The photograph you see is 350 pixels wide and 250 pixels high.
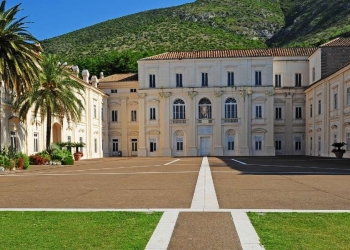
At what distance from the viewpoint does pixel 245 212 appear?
864 cm

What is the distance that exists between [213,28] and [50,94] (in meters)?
74.4

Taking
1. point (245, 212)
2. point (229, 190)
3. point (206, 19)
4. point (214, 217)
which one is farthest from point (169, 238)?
point (206, 19)

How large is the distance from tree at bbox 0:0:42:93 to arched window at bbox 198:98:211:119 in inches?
1229

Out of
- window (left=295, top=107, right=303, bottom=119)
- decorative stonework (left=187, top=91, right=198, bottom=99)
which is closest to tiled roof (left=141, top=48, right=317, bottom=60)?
decorative stonework (left=187, top=91, right=198, bottom=99)

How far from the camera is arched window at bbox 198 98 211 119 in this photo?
55.2 m

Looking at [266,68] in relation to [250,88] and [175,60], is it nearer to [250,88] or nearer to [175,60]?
[250,88]

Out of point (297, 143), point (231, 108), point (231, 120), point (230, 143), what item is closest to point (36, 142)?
point (231, 120)

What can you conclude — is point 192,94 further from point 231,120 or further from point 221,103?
point 231,120

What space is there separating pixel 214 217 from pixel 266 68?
4809cm

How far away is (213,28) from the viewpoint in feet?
330

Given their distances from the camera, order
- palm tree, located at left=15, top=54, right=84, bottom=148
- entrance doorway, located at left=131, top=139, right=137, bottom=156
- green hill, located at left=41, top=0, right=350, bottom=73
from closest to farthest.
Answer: palm tree, located at left=15, top=54, right=84, bottom=148, entrance doorway, located at left=131, top=139, right=137, bottom=156, green hill, located at left=41, top=0, right=350, bottom=73

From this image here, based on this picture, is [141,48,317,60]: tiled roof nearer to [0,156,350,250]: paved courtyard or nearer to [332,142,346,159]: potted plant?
[332,142,346,159]: potted plant

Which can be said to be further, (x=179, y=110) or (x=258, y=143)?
(x=179, y=110)

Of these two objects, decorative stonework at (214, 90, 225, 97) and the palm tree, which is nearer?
the palm tree
